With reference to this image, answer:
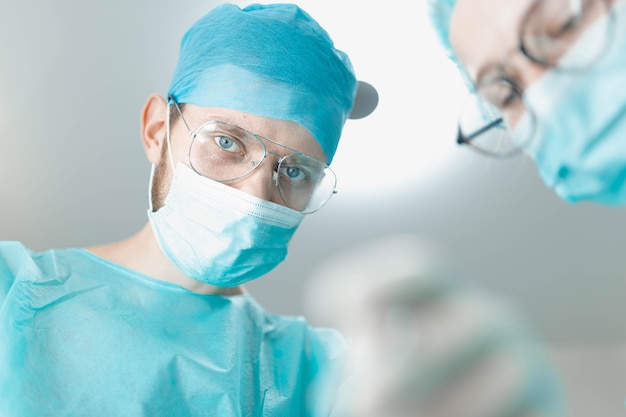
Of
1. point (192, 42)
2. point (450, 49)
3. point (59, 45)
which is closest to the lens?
point (450, 49)

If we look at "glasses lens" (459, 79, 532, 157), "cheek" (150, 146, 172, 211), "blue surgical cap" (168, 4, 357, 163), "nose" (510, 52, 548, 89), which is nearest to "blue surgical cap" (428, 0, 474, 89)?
"glasses lens" (459, 79, 532, 157)

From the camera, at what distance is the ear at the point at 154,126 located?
138 cm

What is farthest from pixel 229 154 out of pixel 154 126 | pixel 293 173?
pixel 154 126

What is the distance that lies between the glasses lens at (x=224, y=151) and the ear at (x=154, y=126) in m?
0.17

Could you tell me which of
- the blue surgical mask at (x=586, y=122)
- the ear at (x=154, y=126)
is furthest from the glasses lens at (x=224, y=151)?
the blue surgical mask at (x=586, y=122)

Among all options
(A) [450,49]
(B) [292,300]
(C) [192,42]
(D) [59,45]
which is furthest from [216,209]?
(B) [292,300]

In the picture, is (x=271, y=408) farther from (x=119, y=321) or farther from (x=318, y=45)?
(x=318, y=45)

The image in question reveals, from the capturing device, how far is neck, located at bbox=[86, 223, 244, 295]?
137 centimetres

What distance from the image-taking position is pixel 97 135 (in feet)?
7.31

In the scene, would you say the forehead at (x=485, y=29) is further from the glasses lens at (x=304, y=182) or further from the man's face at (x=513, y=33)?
the glasses lens at (x=304, y=182)

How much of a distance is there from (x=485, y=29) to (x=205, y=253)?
2.63ft

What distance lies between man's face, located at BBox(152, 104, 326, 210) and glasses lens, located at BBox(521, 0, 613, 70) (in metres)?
0.66

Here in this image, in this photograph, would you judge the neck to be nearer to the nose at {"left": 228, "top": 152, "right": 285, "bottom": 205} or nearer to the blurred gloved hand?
the nose at {"left": 228, "top": 152, "right": 285, "bottom": 205}

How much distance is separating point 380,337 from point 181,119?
2.79 ft
